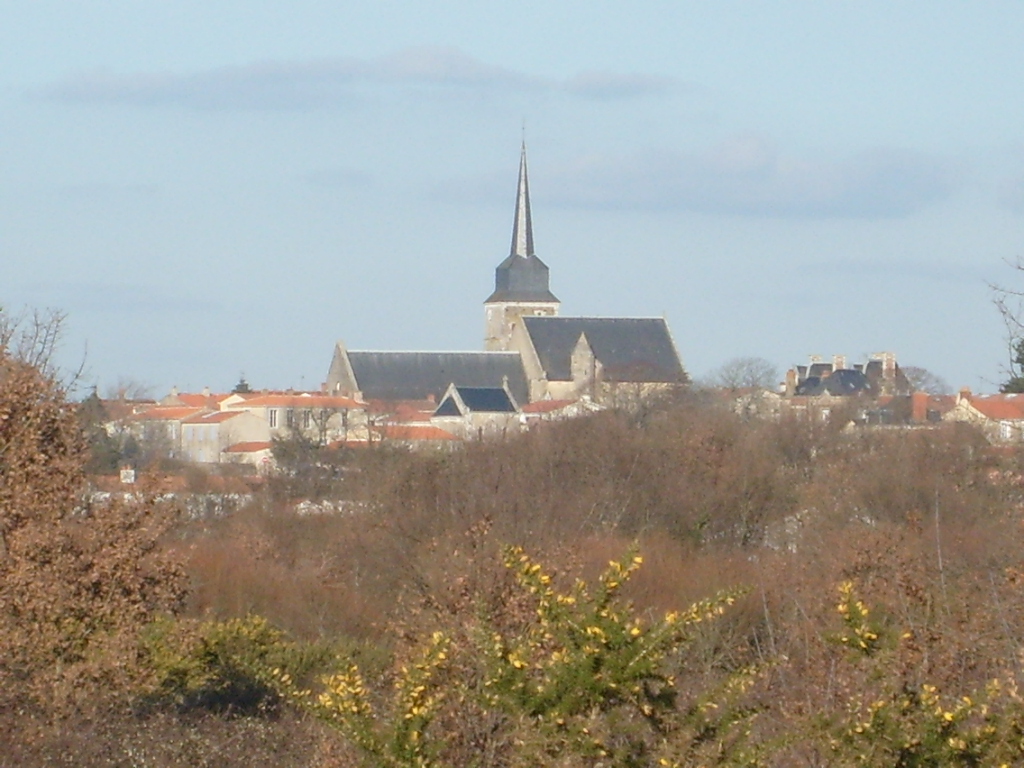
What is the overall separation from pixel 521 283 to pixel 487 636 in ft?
324

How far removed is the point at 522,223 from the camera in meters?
104

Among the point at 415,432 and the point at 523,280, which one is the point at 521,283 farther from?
the point at 415,432

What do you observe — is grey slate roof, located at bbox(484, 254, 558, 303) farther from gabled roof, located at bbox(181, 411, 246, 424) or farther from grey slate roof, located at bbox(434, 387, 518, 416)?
gabled roof, located at bbox(181, 411, 246, 424)

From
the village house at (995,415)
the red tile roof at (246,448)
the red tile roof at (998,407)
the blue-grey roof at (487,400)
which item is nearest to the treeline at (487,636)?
the village house at (995,415)

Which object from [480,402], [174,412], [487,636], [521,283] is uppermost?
[521,283]

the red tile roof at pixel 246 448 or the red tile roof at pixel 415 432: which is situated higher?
the red tile roof at pixel 415 432

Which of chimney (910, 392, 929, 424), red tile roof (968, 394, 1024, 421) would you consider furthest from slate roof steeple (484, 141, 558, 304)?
red tile roof (968, 394, 1024, 421)

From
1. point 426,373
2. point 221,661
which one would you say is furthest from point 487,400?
point 221,661

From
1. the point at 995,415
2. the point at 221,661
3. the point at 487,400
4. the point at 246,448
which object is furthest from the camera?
the point at 487,400

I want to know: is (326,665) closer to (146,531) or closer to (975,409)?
(146,531)

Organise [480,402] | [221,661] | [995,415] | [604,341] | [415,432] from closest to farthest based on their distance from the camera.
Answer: [221,661]
[995,415]
[415,432]
[480,402]
[604,341]

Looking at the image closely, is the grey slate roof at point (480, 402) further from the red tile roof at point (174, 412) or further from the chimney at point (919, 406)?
the chimney at point (919, 406)

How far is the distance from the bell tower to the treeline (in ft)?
246

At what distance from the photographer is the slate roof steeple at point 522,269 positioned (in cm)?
10431
